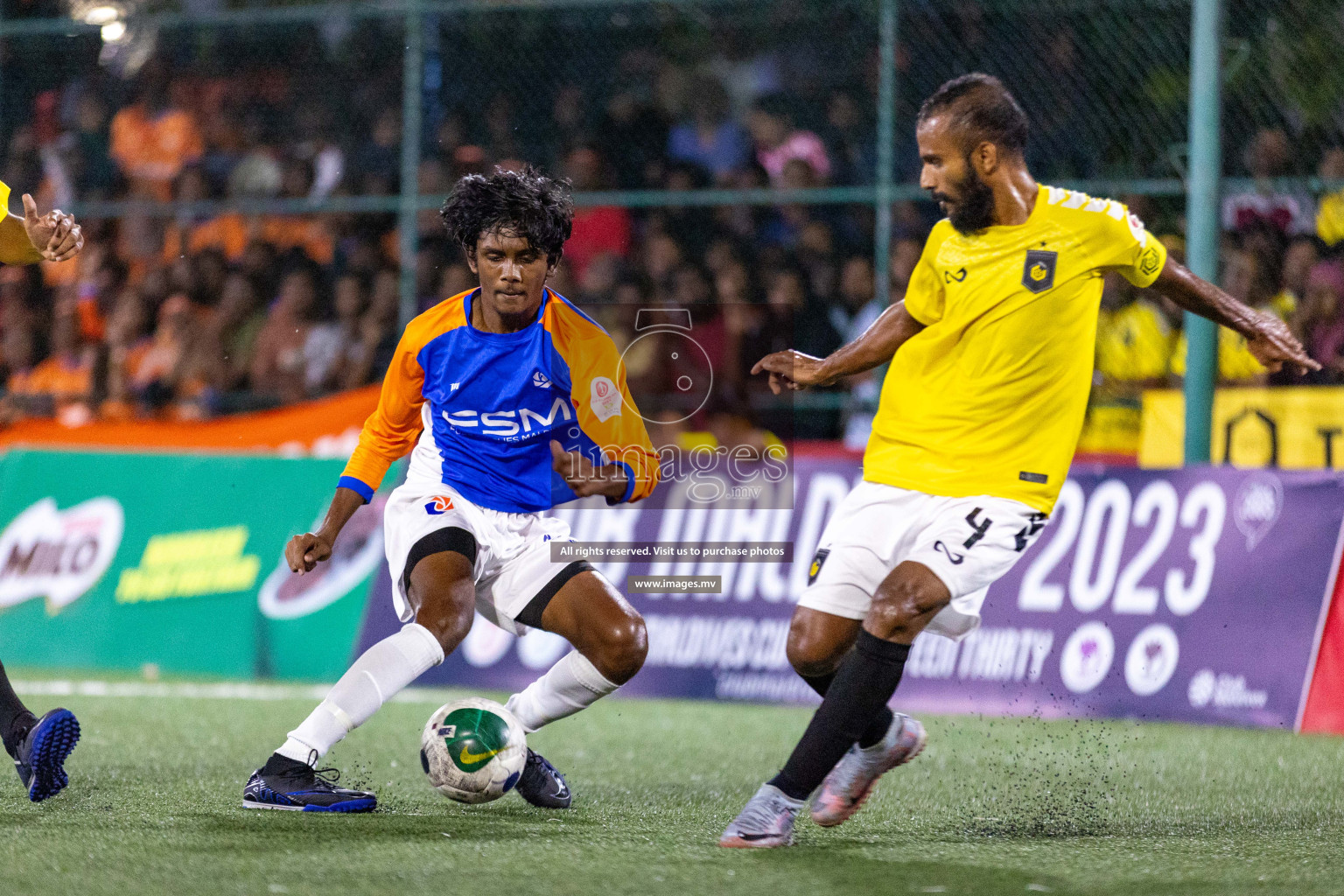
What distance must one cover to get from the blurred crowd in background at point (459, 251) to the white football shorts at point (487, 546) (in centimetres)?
442

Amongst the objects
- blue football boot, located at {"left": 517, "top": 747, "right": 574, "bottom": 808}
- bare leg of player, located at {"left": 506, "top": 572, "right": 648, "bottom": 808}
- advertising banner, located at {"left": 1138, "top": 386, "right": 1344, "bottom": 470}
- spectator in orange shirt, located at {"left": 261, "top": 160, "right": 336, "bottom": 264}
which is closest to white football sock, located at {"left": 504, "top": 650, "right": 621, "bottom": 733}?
bare leg of player, located at {"left": 506, "top": 572, "right": 648, "bottom": 808}

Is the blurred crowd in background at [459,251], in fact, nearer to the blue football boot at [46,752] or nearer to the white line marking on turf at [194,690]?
the white line marking on turf at [194,690]

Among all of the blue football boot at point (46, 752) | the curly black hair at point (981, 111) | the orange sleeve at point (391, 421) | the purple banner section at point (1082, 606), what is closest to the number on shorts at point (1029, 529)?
the curly black hair at point (981, 111)

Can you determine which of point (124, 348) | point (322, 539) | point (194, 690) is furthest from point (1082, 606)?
point (124, 348)

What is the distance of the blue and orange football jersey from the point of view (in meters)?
5.25

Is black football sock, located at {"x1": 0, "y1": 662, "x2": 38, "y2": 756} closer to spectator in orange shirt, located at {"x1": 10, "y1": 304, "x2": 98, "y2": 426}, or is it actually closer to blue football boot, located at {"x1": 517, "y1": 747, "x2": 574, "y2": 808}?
blue football boot, located at {"x1": 517, "y1": 747, "x2": 574, "y2": 808}

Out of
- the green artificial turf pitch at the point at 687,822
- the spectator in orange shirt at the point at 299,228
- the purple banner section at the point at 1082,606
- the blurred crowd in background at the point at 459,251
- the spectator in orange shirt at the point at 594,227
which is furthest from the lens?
the spectator in orange shirt at the point at 299,228

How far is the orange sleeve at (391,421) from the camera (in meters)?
5.23

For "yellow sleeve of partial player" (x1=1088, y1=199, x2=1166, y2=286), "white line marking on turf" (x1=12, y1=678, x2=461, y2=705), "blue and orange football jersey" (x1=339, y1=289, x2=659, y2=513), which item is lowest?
"white line marking on turf" (x1=12, y1=678, x2=461, y2=705)

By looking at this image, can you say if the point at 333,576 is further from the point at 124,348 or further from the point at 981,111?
the point at 981,111

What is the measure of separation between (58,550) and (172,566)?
78 centimetres

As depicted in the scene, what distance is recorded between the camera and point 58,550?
10219 millimetres

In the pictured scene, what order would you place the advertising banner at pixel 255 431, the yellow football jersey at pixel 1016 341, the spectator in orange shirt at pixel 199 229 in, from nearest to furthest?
1. the yellow football jersey at pixel 1016 341
2. the advertising banner at pixel 255 431
3. the spectator in orange shirt at pixel 199 229

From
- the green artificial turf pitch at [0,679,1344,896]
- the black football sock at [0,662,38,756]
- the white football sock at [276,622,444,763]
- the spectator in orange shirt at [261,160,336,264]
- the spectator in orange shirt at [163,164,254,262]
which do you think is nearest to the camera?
the green artificial turf pitch at [0,679,1344,896]
